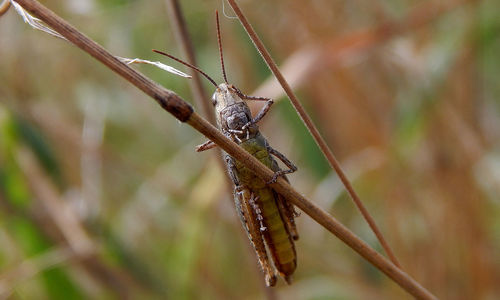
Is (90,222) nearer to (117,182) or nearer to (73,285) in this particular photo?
(73,285)

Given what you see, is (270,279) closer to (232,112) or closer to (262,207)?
(262,207)

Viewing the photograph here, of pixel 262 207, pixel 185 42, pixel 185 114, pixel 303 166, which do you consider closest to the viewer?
pixel 185 114

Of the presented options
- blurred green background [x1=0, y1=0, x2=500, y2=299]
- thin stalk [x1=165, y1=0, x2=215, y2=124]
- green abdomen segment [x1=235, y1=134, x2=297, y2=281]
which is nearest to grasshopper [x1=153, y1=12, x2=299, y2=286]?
green abdomen segment [x1=235, y1=134, x2=297, y2=281]

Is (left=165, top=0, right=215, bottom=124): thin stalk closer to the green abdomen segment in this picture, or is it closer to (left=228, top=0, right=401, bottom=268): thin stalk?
the green abdomen segment

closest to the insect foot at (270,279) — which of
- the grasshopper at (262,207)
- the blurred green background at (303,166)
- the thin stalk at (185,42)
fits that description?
the grasshopper at (262,207)

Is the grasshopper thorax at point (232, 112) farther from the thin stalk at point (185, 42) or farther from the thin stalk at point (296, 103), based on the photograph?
the thin stalk at point (296, 103)

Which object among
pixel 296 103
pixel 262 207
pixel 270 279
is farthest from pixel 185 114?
pixel 270 279
